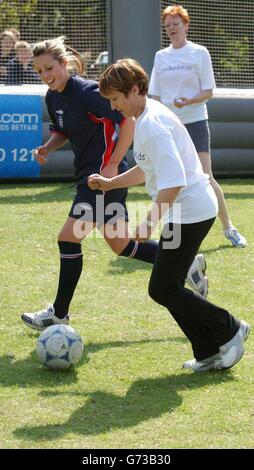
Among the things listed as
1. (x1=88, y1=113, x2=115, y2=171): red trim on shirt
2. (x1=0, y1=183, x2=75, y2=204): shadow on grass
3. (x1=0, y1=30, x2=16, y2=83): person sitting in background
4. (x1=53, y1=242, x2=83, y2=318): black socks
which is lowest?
(x1=0, y1=183, x2=75, y2=204): shadow on grass

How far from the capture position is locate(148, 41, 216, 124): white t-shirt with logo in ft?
25.8

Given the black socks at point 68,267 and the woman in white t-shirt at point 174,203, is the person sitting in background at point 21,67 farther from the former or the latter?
the woman in white t-shirt at point 174,203

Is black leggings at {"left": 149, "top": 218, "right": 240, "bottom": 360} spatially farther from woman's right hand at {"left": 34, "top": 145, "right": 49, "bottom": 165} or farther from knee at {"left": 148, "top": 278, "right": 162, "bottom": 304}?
woman's right hand at {"left": 34, "top": 145, "right": 49, "bottom": 165}

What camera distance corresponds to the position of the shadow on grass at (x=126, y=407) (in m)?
4.11

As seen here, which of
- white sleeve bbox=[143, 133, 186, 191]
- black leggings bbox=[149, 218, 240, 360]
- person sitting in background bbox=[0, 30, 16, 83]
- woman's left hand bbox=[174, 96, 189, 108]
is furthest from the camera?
person sitting in background bbox=[0, 30, 16, 83]

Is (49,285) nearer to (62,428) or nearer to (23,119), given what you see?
(62,428)

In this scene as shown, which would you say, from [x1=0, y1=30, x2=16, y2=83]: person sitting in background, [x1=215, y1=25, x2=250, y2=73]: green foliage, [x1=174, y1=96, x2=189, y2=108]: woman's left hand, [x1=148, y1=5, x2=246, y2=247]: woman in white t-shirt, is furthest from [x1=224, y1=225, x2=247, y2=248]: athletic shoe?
[x1=215, y1=25, x2=250, y2=73]: green foliage

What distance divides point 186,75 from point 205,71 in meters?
0.17

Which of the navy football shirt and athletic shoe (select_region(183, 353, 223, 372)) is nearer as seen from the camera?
athletic shoe (select_region(183, 353, 223, 372))

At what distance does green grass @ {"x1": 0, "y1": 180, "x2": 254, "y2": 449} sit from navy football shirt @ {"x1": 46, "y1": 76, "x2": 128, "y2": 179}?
106 centimetres

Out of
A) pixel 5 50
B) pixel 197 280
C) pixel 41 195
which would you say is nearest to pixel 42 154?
pixel 197 280

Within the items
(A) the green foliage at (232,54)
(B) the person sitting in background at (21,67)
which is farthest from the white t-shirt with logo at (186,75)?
(A) the green foliage at (232,54)

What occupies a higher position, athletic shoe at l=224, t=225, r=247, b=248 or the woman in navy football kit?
the woman in navy football kit

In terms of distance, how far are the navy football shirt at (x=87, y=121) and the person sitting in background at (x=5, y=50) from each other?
19.6ft
